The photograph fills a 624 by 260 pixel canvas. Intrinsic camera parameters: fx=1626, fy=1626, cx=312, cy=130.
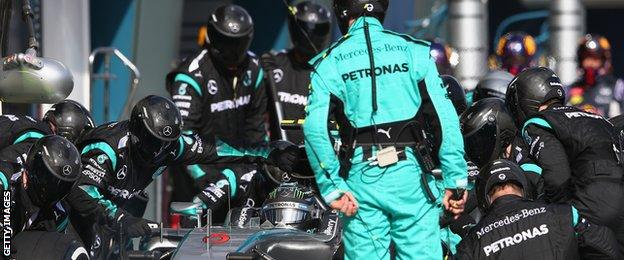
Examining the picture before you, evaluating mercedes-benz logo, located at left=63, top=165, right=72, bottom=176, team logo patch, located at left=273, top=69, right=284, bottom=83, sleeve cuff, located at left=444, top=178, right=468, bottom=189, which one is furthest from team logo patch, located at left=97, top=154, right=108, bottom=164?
team logo patch, located at left=273, top=69, right=284, bottom=83

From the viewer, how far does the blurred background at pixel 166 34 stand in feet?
45.1

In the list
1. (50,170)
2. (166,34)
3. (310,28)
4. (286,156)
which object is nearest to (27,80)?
(50,170)

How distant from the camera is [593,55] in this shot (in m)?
17.5

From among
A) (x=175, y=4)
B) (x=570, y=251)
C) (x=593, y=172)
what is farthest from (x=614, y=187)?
(x=175, y=4)

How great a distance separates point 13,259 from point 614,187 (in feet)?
11.8

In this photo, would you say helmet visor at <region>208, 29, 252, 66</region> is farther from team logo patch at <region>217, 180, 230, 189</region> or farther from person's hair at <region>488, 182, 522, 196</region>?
person's hair at <region>488, 182, 522, 196</region>

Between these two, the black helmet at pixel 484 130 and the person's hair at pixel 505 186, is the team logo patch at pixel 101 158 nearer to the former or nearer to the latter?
the black helmet at pixel 484 130

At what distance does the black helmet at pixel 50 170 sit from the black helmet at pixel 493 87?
3860mm

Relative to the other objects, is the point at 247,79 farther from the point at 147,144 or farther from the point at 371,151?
the point at 371,151

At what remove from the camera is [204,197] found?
10641mm

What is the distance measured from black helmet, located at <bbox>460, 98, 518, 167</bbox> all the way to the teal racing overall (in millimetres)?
1926

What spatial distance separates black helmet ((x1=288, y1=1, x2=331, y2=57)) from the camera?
12844 mm

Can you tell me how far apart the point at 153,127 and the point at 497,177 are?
7.41 ft

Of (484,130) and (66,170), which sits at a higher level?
(484,130)
